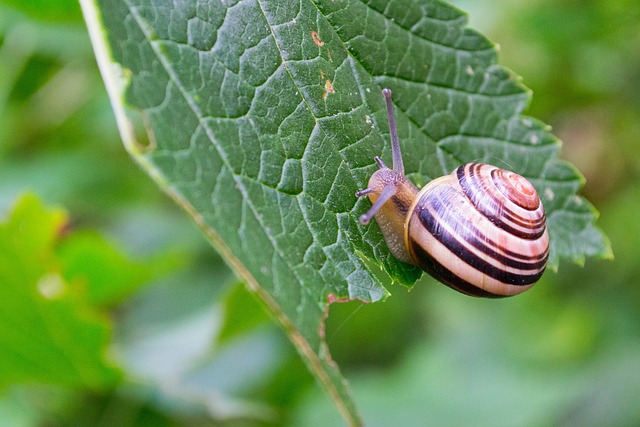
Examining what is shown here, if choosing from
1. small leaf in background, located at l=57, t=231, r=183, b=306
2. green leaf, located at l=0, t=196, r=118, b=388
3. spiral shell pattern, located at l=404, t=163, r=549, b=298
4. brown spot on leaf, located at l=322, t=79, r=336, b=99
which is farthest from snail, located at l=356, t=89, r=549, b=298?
small leaf in background, located at l=57, t=231, r=183, b=306

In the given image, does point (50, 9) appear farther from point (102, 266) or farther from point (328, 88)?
point (328, 88)

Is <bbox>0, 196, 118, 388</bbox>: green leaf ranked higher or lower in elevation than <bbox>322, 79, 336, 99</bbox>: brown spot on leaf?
lower

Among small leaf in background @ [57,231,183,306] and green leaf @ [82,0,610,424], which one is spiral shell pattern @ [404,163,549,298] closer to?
green leaf @ [82,0,610,424]

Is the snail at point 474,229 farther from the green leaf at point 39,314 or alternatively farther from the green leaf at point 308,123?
the green leaf at point 39,314

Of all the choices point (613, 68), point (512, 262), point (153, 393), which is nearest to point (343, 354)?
point (153, 393)

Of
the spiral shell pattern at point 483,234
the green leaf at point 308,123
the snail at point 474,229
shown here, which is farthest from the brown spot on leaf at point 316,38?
the spiral shell pattern at point 483,234

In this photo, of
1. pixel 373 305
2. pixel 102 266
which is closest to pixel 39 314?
pixel 102 266

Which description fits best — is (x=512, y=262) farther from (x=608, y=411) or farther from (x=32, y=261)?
(x=608, y=411)
